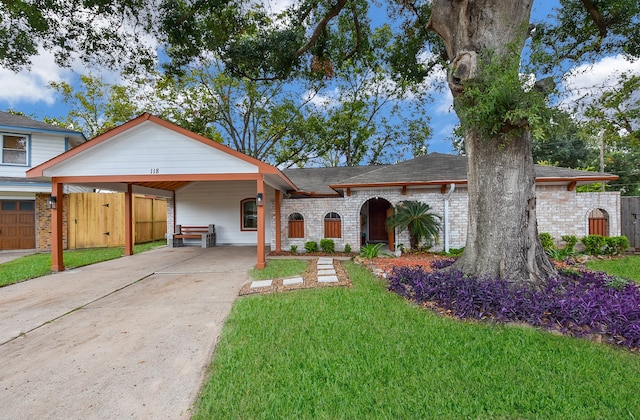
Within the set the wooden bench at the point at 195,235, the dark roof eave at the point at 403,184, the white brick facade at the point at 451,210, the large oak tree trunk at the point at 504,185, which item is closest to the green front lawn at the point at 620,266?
the white brick facade at the point at 451,210

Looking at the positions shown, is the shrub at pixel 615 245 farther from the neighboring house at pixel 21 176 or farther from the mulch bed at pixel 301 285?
the neighboring house at pixel 21 176

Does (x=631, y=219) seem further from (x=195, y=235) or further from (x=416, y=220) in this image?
(x=195, y=235)

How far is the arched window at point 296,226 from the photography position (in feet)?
33.6

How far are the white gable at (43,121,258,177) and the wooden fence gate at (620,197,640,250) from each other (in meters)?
12.2

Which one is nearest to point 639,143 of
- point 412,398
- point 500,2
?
point 500,2

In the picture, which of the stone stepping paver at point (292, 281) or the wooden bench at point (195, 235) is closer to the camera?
the stone stepping paver at point (292, 281)

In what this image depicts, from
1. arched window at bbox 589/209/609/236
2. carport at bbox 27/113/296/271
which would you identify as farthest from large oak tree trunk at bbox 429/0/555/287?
arched window at bbox 589/209/609/236

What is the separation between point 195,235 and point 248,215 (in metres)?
2.36

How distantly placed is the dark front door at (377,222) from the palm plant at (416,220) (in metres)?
3.28

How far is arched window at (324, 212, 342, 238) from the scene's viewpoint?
10055 millimetres

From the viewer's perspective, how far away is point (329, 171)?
15.4 m

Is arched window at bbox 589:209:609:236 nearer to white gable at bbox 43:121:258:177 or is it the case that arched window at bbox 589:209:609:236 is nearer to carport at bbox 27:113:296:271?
carport at bbox 27:113:296:271

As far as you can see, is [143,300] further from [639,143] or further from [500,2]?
[639,143]

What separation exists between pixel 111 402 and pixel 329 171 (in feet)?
45.1
